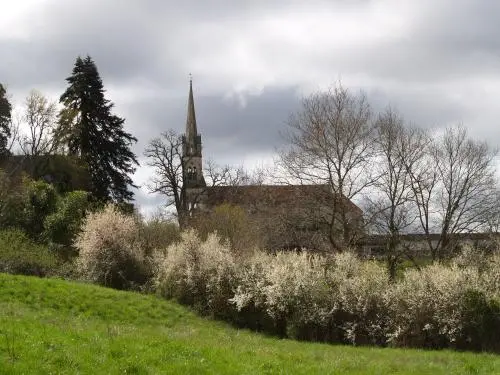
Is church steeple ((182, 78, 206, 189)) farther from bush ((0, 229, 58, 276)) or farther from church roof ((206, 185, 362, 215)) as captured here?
bush ((0, 229, 58, 276))

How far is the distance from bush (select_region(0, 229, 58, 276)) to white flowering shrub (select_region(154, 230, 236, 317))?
17.9ft

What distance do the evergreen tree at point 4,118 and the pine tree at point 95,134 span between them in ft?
12.6

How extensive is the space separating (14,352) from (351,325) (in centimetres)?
1236

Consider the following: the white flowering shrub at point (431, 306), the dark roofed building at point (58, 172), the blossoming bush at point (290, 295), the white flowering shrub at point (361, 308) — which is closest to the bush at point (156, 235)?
the dark roofed building at point (58, 172)

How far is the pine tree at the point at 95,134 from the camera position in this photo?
43081 mm

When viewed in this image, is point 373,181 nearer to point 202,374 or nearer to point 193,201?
point 202,374

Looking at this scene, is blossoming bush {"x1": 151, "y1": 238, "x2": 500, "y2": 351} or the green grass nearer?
the green grass

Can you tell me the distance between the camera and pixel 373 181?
31.7 metres

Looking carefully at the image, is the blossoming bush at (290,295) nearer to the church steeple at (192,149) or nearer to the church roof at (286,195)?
the church roof at (286,195)

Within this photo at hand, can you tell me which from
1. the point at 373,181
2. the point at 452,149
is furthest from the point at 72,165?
the point at 452,149

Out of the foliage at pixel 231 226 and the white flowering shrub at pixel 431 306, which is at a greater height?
the foliage at pixel 231 226

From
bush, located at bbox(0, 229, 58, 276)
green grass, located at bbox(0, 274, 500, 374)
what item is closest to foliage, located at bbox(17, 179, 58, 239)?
bush, located at bbox(0, 229, 58, 276)

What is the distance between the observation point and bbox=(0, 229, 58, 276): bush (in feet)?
90.7

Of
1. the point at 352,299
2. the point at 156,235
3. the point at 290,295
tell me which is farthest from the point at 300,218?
the point at 352,299
